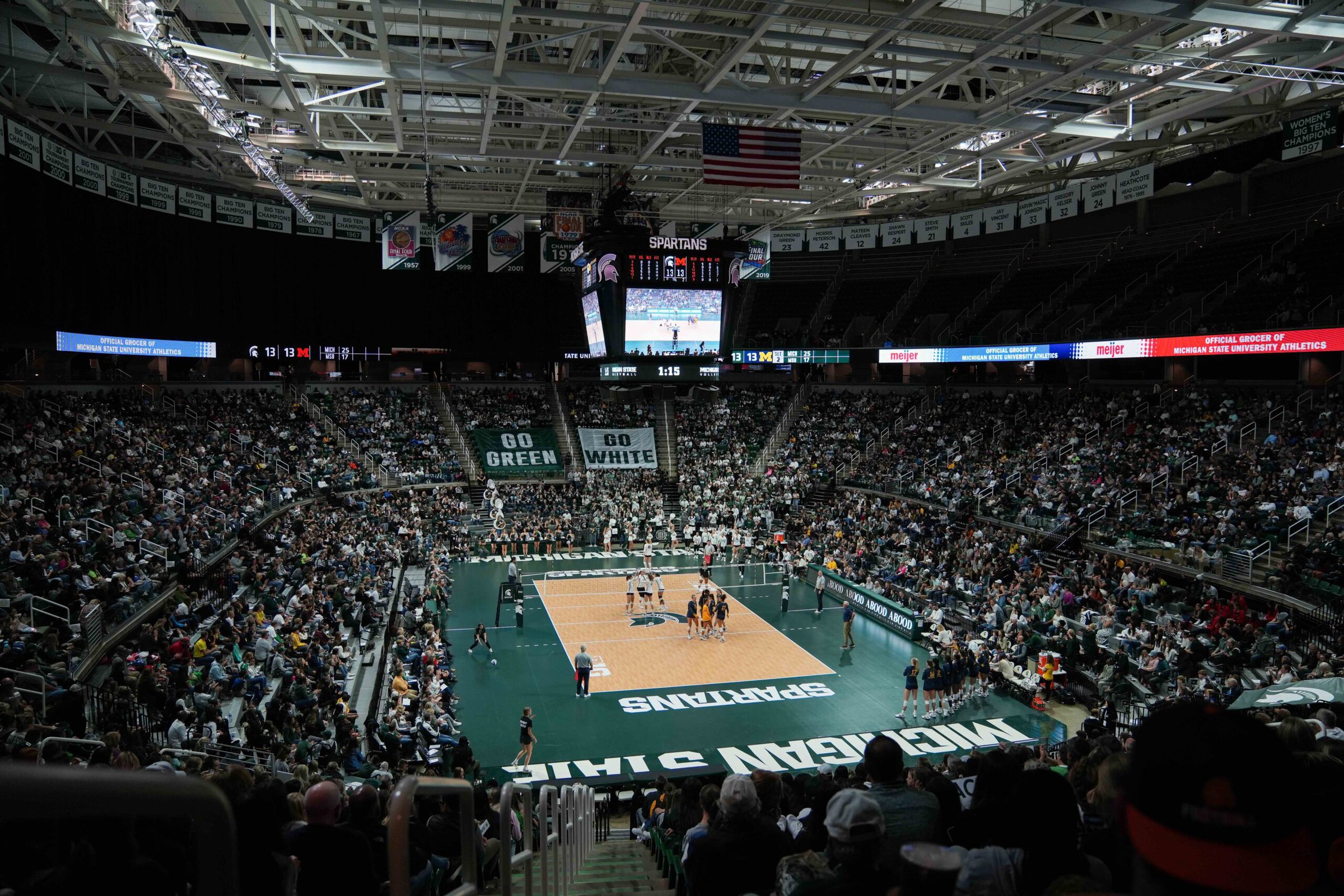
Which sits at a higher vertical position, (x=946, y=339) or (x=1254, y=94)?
(x=1254, y=94)

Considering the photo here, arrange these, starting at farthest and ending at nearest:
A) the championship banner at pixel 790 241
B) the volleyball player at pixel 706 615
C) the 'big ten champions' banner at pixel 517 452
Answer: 1. the championship banner at pixel 790 241
2. the 'big ten champions' banner at pixel 517 452
3. the volleyball player at pixel 706 615

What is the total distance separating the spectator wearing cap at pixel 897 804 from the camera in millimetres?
3682

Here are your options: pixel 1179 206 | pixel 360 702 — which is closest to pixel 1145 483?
pixel 1179 206

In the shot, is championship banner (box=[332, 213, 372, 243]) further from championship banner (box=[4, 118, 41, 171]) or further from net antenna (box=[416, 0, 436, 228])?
championship banner (box=[4, 118, 41, 171])

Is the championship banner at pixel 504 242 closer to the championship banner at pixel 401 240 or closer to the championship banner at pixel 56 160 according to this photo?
the championship banner at pixel 401 240

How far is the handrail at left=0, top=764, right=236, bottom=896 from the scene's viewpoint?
1.16 meters

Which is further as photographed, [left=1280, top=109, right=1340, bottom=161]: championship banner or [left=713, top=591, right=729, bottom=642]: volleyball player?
[left=1280, top=109, right=1340, bottom=161]: championship banner

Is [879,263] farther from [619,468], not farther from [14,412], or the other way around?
[14,412]

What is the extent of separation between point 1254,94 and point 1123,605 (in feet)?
58.8

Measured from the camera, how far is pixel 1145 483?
25.9 metres

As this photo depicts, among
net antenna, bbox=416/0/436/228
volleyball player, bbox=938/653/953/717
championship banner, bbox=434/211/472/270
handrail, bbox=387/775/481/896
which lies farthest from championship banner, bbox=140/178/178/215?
handrail, bbox=387/775/481/896

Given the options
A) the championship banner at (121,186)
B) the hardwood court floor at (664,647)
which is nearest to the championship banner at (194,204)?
the championship banner at (121,186)

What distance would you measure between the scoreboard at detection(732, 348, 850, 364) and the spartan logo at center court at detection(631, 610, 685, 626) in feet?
63.2

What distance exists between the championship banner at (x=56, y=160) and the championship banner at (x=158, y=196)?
467cm
